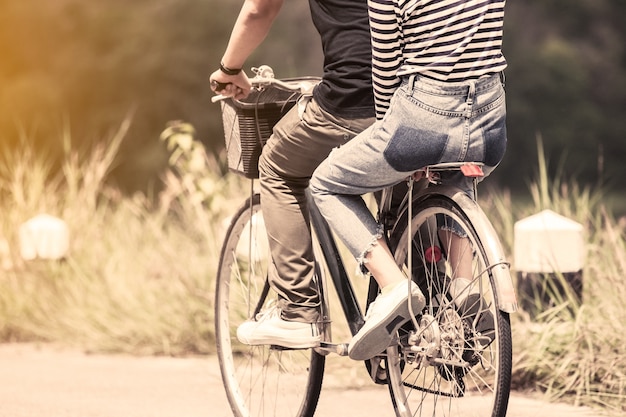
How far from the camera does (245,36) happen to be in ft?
15.5

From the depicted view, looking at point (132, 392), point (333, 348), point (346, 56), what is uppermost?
point (346, 56)

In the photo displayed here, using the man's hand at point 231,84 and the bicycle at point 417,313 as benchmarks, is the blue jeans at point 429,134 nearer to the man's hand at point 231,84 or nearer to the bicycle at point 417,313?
the bicycle at point 417,313

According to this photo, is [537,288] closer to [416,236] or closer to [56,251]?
[416,236]

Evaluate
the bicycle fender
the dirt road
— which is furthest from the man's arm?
the dirt road

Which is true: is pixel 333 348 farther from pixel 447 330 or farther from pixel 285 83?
pixel 285 83

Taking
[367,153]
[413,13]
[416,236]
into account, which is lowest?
[416,236]

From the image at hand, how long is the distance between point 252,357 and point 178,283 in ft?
8.62

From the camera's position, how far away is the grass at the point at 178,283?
6281 mm

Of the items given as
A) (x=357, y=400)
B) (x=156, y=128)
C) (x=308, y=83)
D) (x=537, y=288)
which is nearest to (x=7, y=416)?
(x=357, y=400)

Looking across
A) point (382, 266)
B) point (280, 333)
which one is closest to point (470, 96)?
point (382, 266)

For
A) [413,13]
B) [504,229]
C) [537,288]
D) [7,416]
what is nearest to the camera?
[413,13]

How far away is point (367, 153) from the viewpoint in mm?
4309

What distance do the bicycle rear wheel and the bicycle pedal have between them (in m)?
0.21

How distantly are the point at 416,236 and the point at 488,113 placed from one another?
620 millimetres
